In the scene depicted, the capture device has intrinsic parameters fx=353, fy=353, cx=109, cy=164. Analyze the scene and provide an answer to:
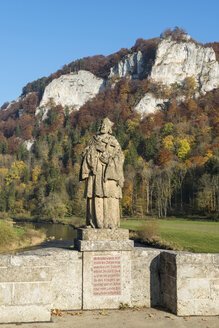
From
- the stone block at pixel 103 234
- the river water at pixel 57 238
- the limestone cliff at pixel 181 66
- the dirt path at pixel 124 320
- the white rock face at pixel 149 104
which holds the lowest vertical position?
the river water at pixel 57 238

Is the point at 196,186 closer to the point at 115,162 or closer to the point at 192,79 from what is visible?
the point at 115,162

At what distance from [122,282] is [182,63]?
18405 centimetres

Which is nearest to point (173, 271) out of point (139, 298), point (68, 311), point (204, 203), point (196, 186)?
point (139, 298)

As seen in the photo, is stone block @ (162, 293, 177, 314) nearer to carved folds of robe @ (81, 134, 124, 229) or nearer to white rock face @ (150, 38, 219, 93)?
carved folds of robe @ (81, 134, 124, 229)

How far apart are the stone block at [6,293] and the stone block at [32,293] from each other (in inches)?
4.6

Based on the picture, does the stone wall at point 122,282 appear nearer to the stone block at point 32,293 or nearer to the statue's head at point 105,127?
the stone block at point 32,293

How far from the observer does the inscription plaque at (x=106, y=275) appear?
31.8 feet

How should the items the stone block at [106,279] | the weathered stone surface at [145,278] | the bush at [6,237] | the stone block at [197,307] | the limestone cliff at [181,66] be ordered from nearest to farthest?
the stone block at [197,307]
the stone block at [106,279]
the weathered stone surface at [145,278]
the bush at [6,237]
the limestone cliff at [181,66]

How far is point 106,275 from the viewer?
979cm

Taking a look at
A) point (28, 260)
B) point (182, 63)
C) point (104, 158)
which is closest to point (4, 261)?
point (28, 260)

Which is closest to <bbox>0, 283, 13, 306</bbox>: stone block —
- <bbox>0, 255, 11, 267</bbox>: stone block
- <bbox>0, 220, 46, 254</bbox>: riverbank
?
<bbox>0, 255, 11, 267</bbox>: stone block

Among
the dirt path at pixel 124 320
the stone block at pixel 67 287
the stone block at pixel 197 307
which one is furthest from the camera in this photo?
the stone block at pixel 67 287

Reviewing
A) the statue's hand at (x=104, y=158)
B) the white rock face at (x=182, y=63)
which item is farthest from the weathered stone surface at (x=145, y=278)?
the white rock face at (x=182, y=63)

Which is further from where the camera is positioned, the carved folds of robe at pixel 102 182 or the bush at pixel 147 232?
the bush at pixel 147 232
